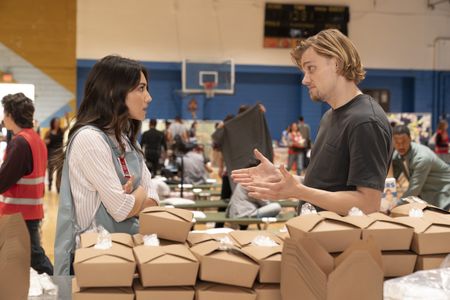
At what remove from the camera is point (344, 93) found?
2.30 meters

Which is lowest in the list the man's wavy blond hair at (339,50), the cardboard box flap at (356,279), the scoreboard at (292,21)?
the cardboard box flap at (356,279)

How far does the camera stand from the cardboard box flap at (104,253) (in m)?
1.53

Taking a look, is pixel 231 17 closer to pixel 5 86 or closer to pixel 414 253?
pixel 5 86

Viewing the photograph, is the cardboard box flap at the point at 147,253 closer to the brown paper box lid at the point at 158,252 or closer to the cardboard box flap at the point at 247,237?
the brown paper box lid at the point at 158,252

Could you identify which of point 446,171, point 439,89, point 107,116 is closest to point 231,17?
point 439,89

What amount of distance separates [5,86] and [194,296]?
5.38 meters

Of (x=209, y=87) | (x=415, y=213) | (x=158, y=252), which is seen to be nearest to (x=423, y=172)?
(x=415, y=213)

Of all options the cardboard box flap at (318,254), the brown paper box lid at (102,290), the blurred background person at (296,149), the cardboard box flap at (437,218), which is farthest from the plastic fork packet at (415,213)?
the blurred background person at (296,149)

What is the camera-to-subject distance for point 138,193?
2385 mm

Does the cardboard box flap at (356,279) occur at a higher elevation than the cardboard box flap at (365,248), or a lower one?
lower

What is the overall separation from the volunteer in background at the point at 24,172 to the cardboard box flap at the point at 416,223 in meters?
3.21

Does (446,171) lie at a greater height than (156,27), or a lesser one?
lesser

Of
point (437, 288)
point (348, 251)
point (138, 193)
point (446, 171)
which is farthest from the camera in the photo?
point (446, 171)

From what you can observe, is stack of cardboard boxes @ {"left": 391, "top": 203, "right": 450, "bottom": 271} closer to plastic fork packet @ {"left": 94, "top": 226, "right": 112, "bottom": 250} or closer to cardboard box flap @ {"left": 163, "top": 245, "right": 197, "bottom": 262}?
cardboard box flap @ {"left": 163, "top": 245, "right": 197, "bottom": 262}
